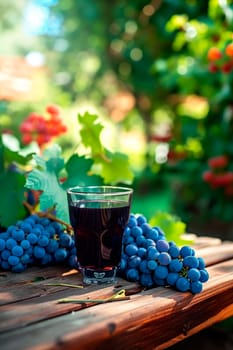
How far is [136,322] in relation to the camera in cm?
84

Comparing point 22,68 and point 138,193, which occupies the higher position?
point 22,68

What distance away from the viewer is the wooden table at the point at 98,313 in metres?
0.75

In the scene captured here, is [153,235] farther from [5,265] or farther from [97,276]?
[5,265]

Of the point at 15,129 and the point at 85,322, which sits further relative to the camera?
the point at 15,129

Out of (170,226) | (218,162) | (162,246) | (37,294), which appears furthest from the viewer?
(218,162)

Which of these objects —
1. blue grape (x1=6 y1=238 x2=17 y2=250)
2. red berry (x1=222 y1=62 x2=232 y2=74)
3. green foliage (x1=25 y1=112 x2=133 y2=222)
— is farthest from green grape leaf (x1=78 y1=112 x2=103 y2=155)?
red berry (x1=222 y1=62 x2=232 y2=74)

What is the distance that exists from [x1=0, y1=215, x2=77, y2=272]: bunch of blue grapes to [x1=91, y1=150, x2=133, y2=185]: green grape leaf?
0.25m

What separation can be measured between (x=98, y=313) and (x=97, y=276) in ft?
0.62

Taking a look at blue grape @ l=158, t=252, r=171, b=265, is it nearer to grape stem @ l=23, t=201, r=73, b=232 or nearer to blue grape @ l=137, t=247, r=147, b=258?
blue grape @ l=137, t=247, r=147, b=258

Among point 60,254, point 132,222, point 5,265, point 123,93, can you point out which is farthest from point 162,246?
point 123,93

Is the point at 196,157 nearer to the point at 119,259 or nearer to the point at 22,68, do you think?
the point at 22,68

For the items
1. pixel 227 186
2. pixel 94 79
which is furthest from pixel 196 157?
pixel 94 79

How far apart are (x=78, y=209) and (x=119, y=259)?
134mm

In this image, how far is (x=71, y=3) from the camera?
17.2 ft
